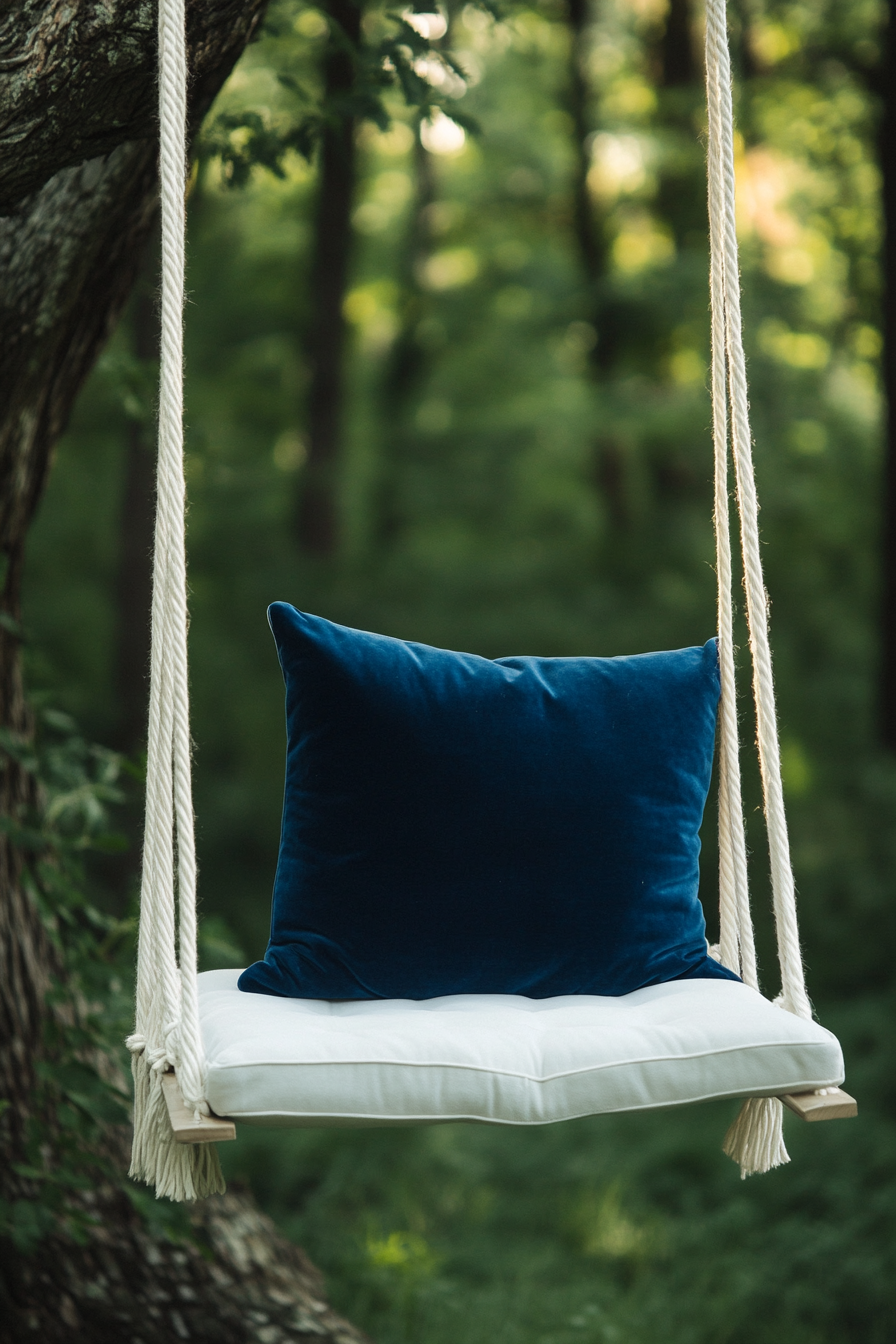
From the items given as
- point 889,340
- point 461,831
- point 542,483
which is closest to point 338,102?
point 461,831

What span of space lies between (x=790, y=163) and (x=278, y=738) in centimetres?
553

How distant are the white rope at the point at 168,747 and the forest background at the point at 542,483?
72.5 inches

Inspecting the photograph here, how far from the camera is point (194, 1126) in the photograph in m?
1.15

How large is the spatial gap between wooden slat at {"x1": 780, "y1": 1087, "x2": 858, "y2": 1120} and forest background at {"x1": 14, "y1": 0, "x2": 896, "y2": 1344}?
6.21 feet

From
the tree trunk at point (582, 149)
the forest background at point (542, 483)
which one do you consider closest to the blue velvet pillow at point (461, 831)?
the forest background at point (542, 483)

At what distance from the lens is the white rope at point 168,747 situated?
4.12 ft

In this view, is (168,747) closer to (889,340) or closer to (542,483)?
(889,340)

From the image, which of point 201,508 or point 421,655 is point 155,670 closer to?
point 421,655

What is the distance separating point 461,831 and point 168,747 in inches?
14.0

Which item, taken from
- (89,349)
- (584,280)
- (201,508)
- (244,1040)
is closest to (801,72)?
(584,280)

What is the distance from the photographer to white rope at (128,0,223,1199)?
1.25 meters

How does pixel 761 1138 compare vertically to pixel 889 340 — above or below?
below

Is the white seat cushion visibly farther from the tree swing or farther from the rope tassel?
the rope tassel

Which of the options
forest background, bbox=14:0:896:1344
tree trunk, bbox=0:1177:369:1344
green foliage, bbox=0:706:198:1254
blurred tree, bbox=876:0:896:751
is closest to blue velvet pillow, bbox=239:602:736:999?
green foliage, bbox=0:706:198:1254
